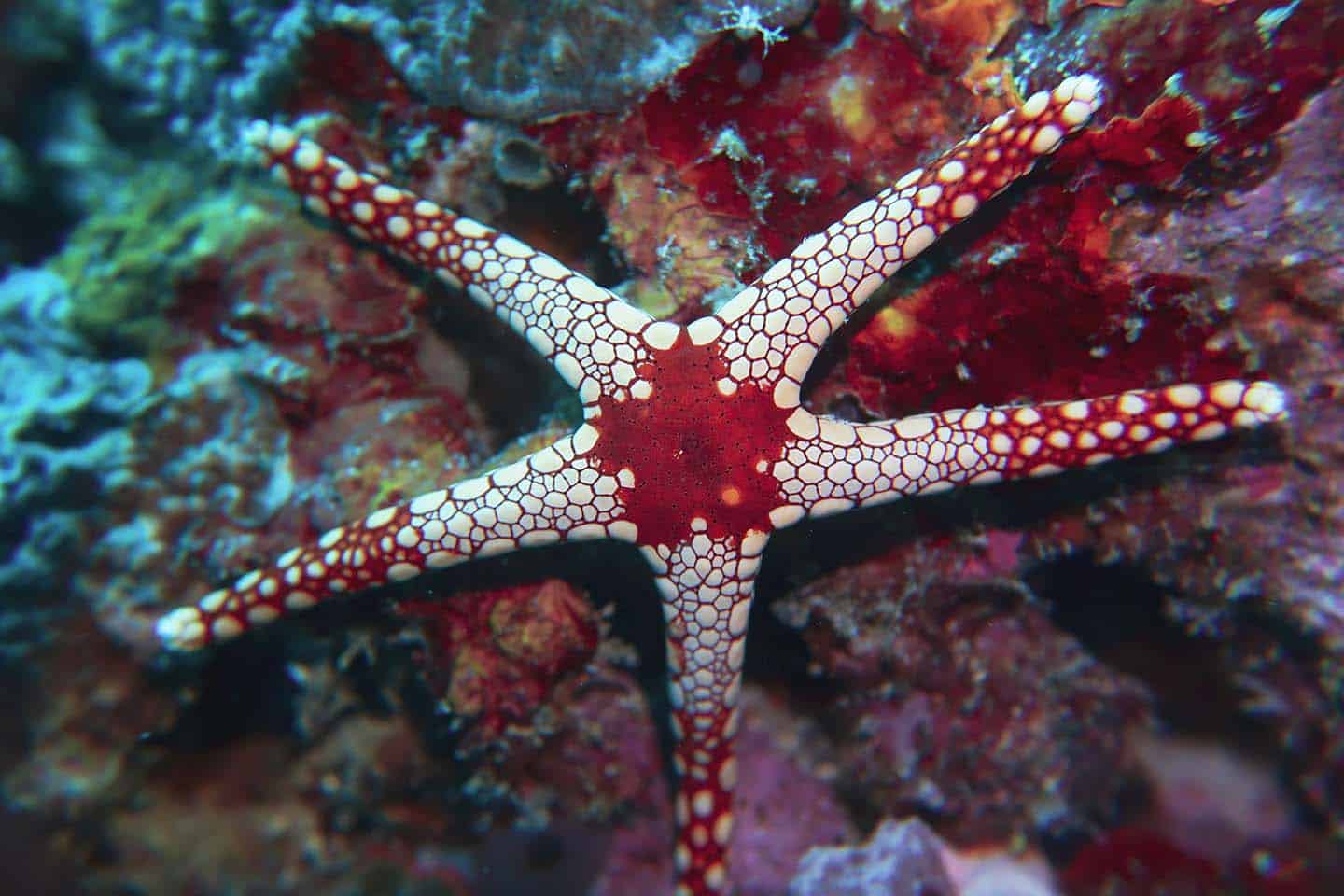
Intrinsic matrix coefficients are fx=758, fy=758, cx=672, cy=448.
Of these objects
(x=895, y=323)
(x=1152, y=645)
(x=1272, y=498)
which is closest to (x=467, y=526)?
(x=895, y=323)

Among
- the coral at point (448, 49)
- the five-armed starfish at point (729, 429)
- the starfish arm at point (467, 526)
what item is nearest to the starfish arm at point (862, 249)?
the five-armed starfish at point (729, 429)

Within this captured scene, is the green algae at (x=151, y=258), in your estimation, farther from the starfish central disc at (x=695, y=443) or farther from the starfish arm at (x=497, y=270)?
the starfish central disc at (x=695, y=443)

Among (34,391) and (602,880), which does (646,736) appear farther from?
(34,391)

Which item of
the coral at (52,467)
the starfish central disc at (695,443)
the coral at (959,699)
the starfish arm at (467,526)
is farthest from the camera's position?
the coral at (52,467)

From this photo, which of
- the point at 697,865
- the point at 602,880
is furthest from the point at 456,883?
the point at 697,865

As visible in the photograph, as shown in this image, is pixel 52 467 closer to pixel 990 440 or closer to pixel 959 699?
pixel 990 440
